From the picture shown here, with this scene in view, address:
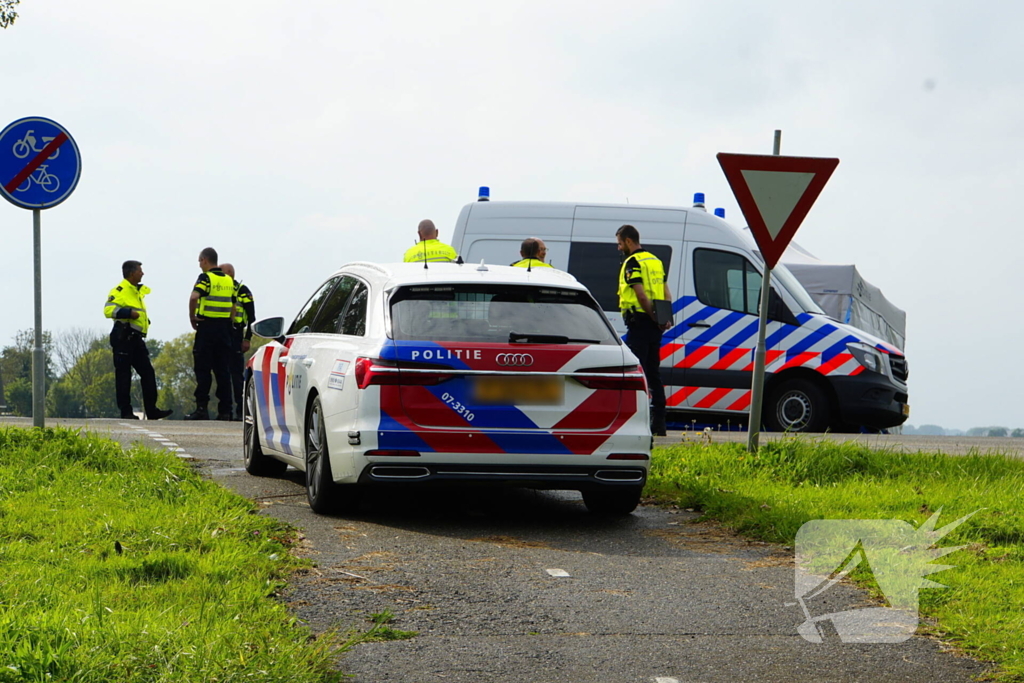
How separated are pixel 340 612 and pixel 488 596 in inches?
27.1

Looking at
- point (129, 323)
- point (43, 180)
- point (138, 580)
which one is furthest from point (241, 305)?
point (138, 580)

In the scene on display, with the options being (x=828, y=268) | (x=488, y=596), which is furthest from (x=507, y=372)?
(x=828, y=268)

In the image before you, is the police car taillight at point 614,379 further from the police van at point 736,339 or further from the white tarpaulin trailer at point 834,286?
the white tarpaulin trailer at point 834,286

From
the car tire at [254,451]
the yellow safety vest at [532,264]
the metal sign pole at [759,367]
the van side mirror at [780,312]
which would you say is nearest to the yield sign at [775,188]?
the metal sign pole at [759,367]

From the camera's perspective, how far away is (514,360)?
23.2 feet

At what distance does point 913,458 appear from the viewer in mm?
9391

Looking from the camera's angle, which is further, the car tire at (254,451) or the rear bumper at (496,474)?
the car tire at (254,451)

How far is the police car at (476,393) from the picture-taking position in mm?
6992

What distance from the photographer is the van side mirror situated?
594 inches

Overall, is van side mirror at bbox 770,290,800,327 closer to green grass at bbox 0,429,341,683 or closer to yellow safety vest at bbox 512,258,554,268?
yellow safety vest at bbox 512,258,554,268

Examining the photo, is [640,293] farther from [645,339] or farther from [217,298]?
[217,298]

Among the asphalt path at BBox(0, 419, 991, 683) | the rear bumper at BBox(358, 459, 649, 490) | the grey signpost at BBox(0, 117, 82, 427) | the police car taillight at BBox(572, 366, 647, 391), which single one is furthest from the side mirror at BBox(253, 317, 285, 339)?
the police car taillight at BBox(572, 366, 647, 391)

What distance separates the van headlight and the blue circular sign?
9.01 meters

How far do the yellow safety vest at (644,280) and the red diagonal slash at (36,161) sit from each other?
5.25 metres
